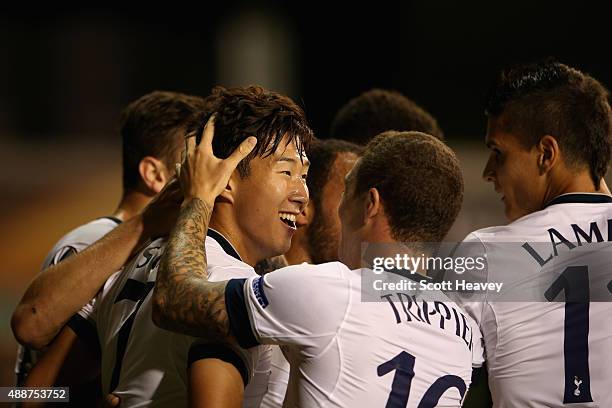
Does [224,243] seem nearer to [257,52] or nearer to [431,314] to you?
[431,314]

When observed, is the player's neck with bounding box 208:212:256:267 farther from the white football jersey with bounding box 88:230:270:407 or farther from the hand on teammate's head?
the hand on teammate's head

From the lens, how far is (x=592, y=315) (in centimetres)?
267

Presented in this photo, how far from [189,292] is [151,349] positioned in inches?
10.8

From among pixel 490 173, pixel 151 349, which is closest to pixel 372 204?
pixel 490 173

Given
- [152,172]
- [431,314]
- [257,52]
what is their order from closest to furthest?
[431,314], [152,172], [257,52]

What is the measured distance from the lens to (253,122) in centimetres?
262

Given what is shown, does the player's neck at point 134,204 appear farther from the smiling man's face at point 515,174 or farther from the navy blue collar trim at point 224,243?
the smiling man's face at point 515,174

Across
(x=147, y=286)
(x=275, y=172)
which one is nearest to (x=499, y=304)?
(x=275, y=172)

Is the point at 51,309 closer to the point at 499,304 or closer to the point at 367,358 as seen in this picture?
the point at 367,358

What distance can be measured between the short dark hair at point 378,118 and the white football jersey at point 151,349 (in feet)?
5.73

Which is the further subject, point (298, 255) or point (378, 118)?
point (378, 118)

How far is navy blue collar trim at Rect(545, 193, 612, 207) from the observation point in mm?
2752

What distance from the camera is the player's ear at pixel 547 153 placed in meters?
2.80

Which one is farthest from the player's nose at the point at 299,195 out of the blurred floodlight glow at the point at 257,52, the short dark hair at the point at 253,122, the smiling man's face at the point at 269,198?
the blurred floodlight glow at the point at 257,52
